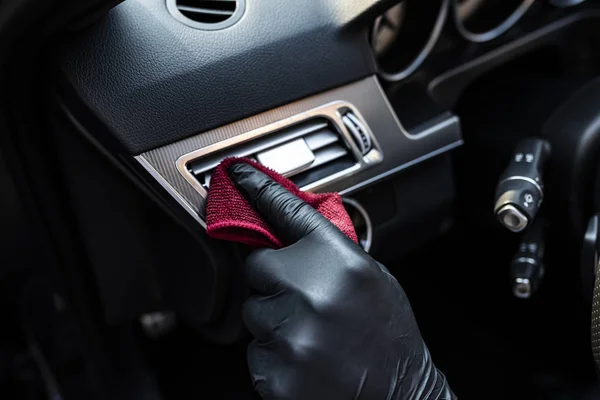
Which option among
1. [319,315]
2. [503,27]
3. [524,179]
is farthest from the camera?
[503,27]

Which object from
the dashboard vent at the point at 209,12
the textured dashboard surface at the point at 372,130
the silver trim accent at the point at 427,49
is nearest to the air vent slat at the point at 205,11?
the dashboard vent at the point at 209,12

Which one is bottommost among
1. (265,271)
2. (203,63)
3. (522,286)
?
(522,286)

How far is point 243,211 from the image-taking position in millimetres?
695

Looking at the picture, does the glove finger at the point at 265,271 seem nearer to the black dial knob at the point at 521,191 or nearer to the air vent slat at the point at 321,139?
the air vent slat at the point at 321,139

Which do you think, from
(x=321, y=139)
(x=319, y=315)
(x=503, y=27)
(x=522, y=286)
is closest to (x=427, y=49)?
(x=503, y=27)

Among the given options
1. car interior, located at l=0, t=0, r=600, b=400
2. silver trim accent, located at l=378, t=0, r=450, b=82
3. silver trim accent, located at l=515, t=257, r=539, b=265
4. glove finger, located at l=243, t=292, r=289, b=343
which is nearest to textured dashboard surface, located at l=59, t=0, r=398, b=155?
car interior, located at l=0, t=0, r=600, b=400

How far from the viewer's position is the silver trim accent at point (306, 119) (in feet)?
2.36

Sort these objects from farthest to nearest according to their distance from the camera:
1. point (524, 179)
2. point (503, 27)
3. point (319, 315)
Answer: point (503, 27) < point (524, 179) < point (319, 315)

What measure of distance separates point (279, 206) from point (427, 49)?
1.38 ft

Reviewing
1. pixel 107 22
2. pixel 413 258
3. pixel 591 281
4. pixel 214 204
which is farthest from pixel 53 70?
pixel 413 258

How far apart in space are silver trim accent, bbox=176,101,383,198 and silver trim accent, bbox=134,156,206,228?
2 cm

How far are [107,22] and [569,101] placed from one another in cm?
74

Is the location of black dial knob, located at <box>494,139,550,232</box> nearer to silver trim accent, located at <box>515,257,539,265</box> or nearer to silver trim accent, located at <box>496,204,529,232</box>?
silver trim accent, located at <box>496,204,529,232</box>

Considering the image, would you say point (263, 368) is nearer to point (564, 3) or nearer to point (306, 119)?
point (306, 119)
